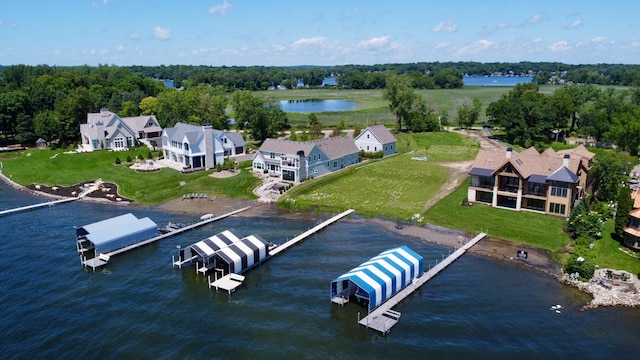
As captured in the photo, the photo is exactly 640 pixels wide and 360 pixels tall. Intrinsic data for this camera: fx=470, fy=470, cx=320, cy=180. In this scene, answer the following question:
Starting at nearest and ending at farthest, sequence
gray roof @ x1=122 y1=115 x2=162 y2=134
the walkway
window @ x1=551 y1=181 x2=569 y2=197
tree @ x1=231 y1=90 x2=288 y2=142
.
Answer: window @ x1=551 y1=181 x2=569 y2=197, the walkway, tree @ x1=231 y1=90 x2=288 y2=142, gray roof @ x1=122 y1=115 x2=162 y2=134

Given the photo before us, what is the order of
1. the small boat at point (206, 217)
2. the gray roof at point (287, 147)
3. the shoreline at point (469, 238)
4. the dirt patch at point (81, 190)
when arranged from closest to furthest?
the shoreline at point (469, 238)
the small boat at point (206, 217)
the dirt patch at point (81, 190)
the gray roof at point (287, 147)

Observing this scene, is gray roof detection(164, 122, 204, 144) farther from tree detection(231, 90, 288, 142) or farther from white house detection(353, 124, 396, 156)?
white house detection(353, 124, 396, 156)

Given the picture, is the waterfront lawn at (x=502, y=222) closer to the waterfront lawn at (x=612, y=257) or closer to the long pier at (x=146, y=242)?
the waterfront lawn at (x=612, y=257)

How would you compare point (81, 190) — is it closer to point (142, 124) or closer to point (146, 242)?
point (146, 242)

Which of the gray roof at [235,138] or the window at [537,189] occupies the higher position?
the gray roof at [235,138]

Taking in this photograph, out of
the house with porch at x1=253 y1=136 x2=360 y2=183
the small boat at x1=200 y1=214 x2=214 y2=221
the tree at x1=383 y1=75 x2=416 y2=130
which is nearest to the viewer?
the small boat at x1=200 y1=214 x2=214 y2=221

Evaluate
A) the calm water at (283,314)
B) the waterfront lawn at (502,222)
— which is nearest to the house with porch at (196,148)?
the calm water at (283,314)

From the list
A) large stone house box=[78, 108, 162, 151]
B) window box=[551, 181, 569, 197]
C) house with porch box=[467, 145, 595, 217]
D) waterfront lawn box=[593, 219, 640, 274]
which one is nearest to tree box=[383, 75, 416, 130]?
house with porch box=[467, 145, 595, 217]
